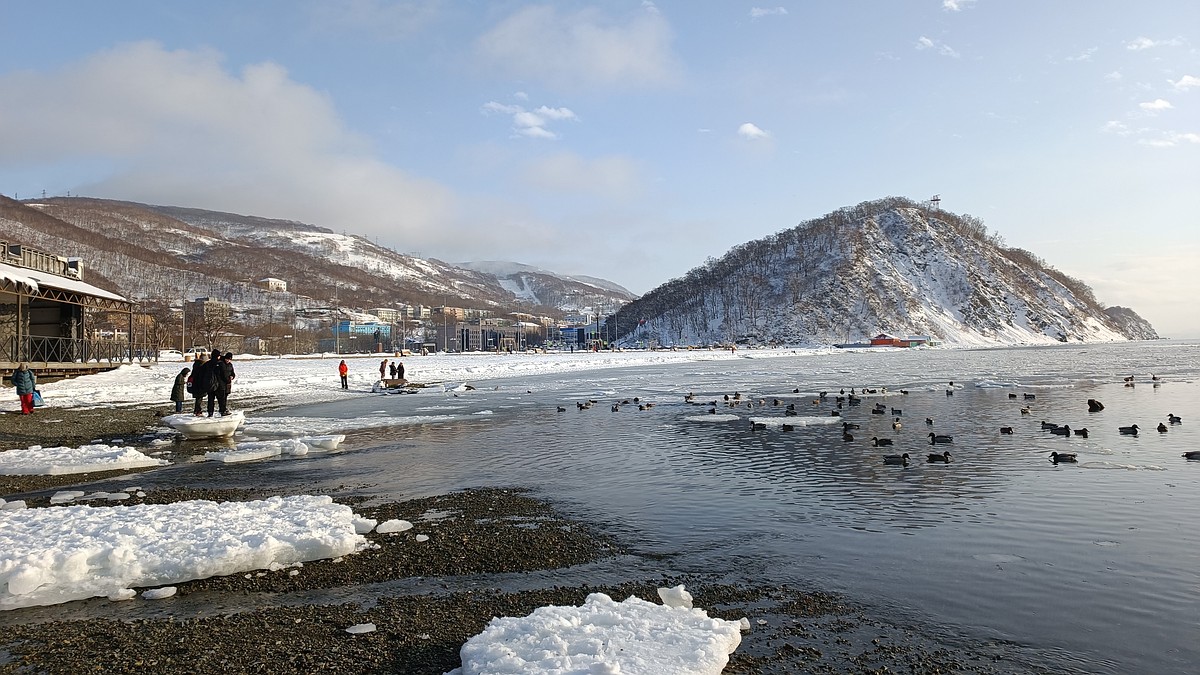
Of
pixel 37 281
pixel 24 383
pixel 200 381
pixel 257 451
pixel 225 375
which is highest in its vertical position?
pixel 37 281

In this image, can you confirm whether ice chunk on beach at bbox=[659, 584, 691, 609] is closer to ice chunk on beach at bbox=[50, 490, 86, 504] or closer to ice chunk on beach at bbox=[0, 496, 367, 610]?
ice chunk on beach at bbox=[0, 496, 367, 610]

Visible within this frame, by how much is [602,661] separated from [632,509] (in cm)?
668

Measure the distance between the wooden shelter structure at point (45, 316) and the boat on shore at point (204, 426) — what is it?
1913cm

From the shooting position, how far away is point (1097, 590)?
8031 mm

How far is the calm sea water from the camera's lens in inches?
296

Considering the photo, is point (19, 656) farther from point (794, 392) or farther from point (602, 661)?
point (794, 392)

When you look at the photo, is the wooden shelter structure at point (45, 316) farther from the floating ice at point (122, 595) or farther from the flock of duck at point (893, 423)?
the floating ice at point (122, 595)

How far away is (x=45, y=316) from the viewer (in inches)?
1576

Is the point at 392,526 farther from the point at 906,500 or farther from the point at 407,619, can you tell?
the point at 906,500

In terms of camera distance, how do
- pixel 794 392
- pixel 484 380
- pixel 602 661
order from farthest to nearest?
pixel 484 380, pixel 794 392, pixel 602 661

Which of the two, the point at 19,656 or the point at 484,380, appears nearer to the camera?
the point at 19,656

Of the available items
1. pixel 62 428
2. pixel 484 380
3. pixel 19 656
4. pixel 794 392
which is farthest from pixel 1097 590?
pixel 484 380

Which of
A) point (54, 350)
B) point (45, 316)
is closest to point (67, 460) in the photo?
point (54, 350)

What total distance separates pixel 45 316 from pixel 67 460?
102 feet
